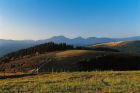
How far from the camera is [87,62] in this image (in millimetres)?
72438

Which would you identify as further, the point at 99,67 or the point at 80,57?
the point at 80,57

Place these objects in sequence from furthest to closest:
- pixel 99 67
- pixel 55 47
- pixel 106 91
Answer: pixel 55 47 < pixel 99 67 < pixel 106 91

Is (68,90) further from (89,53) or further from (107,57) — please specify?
(89,53)

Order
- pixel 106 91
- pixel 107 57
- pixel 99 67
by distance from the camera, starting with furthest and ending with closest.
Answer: pixel 107 57
pixel 99 67
pixel 106 91

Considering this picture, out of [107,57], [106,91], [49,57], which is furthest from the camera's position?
[49,57]

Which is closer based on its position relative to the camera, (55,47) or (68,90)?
(68,90)

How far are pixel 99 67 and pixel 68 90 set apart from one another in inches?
1834

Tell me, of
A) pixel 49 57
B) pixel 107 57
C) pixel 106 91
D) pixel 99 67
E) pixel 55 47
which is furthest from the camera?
pixel 55 47

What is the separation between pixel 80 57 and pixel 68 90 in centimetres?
5276

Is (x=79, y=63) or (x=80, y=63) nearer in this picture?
(x=80, y=63)

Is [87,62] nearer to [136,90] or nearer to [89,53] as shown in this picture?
[89,53]

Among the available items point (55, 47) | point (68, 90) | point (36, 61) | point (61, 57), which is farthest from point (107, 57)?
point (68, 90)

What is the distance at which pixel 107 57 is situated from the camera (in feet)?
253

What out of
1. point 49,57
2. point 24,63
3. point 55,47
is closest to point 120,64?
point 49,57
